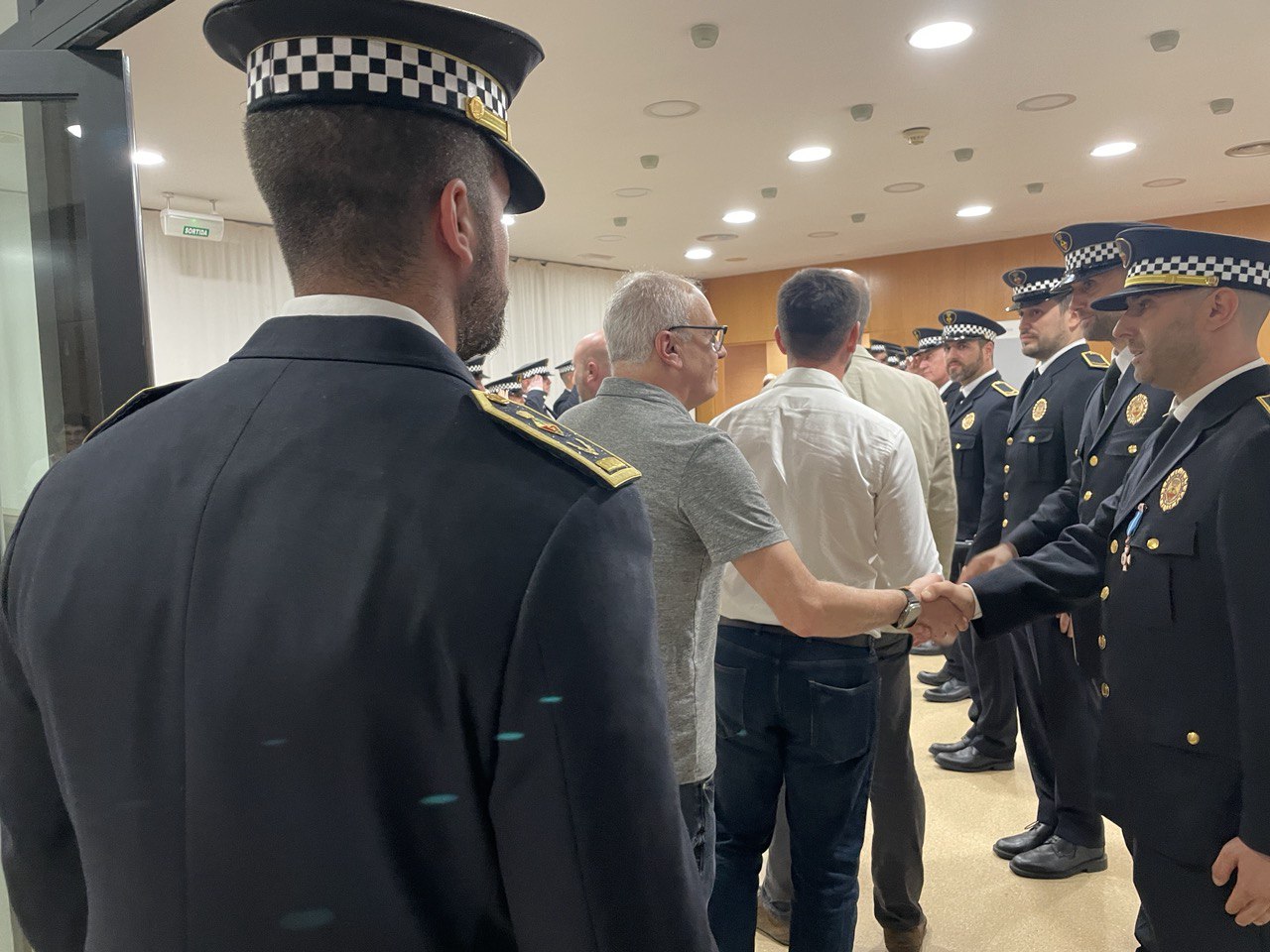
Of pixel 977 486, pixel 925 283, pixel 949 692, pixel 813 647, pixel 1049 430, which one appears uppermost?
pixel 925 283

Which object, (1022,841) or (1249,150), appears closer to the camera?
(1022,841)

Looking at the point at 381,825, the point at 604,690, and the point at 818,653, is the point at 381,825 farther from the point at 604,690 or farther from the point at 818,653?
the point at 818,653

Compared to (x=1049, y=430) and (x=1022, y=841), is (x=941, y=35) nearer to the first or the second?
(x=1049, y=430)

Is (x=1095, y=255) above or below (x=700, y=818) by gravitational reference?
above

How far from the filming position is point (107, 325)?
1.46m

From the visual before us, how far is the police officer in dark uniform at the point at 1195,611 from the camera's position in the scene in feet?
4.98

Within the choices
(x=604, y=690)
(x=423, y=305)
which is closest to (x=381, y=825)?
(x=604, y=690)

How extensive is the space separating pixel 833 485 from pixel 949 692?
9.83 feet

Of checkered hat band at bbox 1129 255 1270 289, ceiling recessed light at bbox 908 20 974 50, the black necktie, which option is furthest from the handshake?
ceiling recessed light at bbox 908 20 974 50

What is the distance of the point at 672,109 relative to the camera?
527 centimetres

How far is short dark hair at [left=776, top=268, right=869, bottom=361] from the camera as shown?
2154mm

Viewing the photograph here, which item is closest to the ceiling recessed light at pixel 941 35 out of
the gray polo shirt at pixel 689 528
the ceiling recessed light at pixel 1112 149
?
the ceiling recessed light at pixel 1112 149

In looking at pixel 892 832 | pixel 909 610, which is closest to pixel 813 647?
pixel 909 610

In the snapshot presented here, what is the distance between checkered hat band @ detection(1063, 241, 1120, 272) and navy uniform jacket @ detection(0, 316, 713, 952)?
9.23 feet
